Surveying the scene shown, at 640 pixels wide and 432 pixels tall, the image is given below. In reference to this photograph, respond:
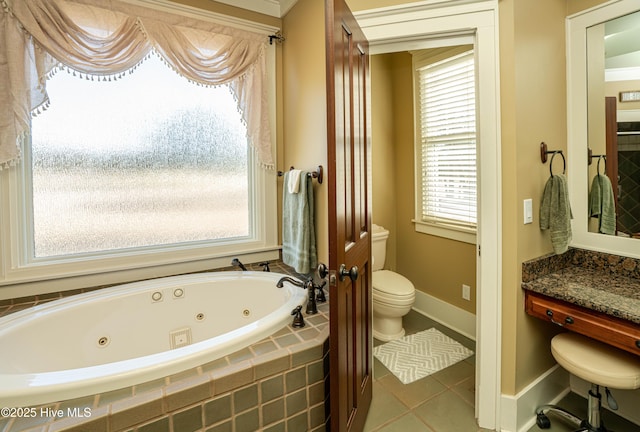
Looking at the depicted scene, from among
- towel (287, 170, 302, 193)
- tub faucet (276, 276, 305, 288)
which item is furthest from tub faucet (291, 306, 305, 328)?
towel (287, 170, 302, 193)

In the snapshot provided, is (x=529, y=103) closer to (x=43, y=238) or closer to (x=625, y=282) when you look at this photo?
(x=625, y=282)

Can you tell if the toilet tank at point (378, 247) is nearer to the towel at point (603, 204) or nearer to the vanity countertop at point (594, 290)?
the vanity countertop at point (594, 290)

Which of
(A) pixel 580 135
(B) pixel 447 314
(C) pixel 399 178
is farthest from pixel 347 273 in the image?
(C) pixel 399 178

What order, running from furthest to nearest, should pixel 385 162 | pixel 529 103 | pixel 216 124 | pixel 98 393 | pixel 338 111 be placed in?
1. pixel 385 162
2. pixel 216 124
3. pixel 529 103
4. pixel 338 111
5. pixel 98 393

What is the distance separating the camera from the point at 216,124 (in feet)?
8.29

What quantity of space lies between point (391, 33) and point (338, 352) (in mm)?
1590

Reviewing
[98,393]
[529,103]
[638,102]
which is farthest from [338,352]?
[638,102]

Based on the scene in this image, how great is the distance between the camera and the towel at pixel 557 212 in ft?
5.41

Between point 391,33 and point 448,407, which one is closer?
point 391,33

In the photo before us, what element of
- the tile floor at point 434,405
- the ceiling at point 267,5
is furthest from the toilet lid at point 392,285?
the ceiling at point 267,5

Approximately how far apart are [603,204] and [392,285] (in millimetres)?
1418

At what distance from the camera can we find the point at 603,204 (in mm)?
1786

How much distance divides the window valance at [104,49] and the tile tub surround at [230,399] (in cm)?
158

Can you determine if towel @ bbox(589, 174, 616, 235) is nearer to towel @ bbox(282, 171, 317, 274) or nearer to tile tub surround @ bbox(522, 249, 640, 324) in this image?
tile tub surround @ bbox(522, 249, 640, 324)
